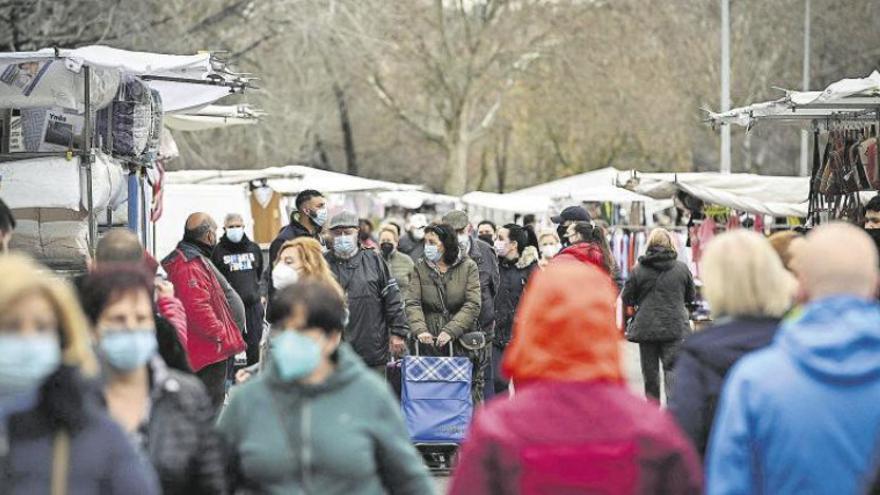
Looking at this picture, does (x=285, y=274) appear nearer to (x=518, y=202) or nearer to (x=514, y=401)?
(x=514, y=401)

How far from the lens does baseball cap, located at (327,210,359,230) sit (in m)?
12.3

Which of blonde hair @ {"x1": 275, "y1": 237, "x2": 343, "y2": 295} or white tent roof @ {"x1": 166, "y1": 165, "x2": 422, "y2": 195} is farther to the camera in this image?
white tent roof @ {"x1": 166, "y1": 165, "x2": 422, "y2": 195}

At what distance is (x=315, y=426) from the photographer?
551cm

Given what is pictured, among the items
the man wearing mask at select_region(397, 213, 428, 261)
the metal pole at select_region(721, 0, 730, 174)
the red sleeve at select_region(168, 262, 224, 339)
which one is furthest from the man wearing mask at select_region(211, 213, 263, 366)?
the metal pole at select_region(721, 0, 730, 174)

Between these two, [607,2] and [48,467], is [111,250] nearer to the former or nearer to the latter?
[48,467]

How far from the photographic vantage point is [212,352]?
11531 mm

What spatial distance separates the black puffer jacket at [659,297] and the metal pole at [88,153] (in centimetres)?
525

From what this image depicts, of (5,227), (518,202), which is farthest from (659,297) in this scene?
(518,202)

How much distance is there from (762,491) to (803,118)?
1058 centimetres

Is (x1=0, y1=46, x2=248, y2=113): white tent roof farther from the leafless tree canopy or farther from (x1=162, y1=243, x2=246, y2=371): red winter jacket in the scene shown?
the leafless tree canopy

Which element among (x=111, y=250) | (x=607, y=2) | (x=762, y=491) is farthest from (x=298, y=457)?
(x=607, y=2)

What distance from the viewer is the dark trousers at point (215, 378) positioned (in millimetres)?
11703

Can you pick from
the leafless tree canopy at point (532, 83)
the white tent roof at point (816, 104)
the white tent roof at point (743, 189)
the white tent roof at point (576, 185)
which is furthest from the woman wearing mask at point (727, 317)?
the leafless tree canopy at point (532, 83)

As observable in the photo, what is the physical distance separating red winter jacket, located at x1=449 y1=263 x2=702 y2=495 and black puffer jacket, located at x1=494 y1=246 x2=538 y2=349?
10.3 metres
